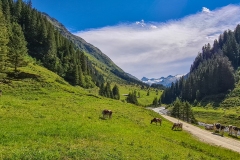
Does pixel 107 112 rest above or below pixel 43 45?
below

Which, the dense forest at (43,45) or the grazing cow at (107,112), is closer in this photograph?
the grazing cow at (107,112)

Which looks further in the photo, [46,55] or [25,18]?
[25,18]

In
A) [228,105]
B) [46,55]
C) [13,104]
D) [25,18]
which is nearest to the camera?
[13,104]

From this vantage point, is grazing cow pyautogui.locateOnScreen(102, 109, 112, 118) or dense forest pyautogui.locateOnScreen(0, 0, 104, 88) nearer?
grazing cow pyautogui.locateOnScreen(102, 109, 112, 118)

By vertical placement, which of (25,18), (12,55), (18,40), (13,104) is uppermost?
(25,18)

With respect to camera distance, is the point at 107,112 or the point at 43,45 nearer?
the point at 107,112

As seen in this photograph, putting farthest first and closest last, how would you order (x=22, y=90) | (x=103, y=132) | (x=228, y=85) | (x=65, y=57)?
(x=228, y=85) < (x=65, y=57) < (x=22, y=90) < (x=103, y=132)

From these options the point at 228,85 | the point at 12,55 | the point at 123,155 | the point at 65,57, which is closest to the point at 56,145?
the point at 123,155

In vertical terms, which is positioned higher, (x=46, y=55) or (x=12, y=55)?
(x=46, y=55)

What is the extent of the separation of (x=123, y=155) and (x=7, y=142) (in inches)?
365

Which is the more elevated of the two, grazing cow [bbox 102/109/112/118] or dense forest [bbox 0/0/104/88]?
dense forest [bbox 0/0/104/88]

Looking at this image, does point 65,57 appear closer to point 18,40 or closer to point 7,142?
point 18,40

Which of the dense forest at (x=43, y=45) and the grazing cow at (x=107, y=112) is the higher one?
the dense forest at (x=43, y=45)

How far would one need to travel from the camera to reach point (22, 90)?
49.2m
